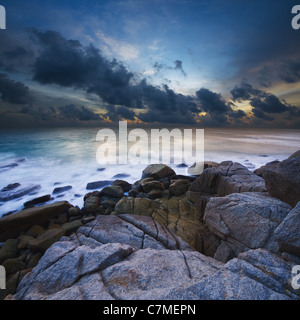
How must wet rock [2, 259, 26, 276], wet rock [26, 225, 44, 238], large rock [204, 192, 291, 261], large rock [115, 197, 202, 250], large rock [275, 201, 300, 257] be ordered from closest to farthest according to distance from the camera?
large rock [275, 201, 300, 257], large rock [204, 192, 291, 261], wet rock [2, 259, 26, 276], large rock [115, 197, 202, 250], wet rock [26, 225, 44, 238]

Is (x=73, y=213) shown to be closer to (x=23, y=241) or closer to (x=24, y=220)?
(x=24, y=220)

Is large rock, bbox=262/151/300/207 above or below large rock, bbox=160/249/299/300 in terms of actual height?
above

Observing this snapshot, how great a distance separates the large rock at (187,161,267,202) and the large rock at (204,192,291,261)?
63.6 inches

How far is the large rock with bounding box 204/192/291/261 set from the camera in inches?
135

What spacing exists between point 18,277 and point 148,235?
381cm

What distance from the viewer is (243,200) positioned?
4297 millimetres

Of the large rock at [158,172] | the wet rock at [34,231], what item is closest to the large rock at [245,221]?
the large rock at [158,172]

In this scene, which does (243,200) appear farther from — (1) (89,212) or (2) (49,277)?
(1) (89,212)

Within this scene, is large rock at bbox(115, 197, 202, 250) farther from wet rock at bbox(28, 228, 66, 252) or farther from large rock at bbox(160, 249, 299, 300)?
large rock at bbox(160, 249, 299, 300)

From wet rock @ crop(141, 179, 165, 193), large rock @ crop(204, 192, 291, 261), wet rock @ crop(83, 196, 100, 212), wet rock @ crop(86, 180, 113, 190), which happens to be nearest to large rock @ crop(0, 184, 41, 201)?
wet rock @ crop(86, 180, 113, 190)

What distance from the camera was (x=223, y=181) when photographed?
6.68 metres

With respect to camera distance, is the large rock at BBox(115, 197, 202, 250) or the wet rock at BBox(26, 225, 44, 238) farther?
the wet rock at BBox(26, 225, 44, 238)
